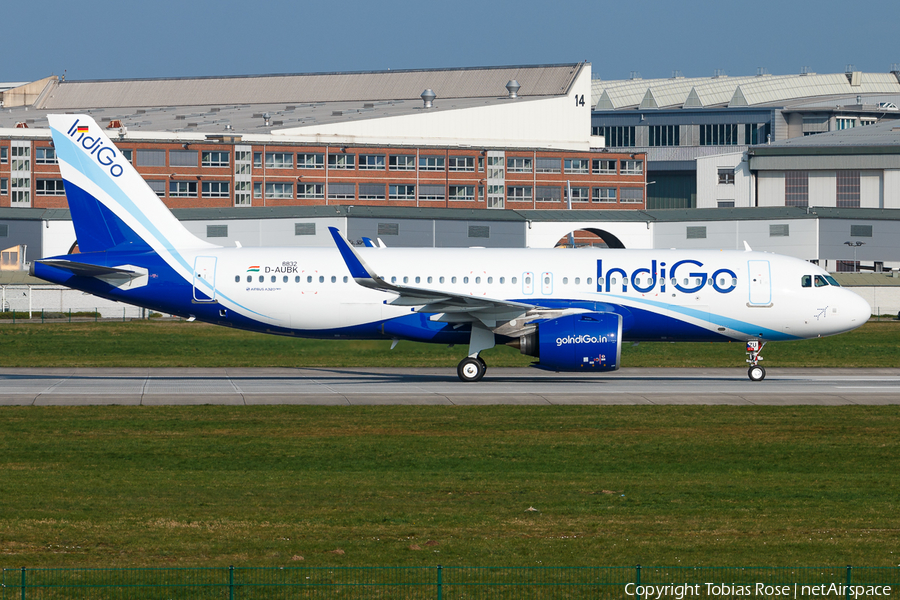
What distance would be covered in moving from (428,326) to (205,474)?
16993 mm

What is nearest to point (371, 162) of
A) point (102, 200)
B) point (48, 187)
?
point (48, 187)

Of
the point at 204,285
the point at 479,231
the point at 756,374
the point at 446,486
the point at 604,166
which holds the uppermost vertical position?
the point at 604,166

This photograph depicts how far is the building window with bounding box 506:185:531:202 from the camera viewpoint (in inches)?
5487

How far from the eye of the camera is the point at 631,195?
483 ft

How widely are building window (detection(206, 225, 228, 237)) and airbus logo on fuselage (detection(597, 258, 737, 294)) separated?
58.1 metres

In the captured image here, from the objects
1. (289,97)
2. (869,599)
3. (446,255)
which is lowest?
(869,599)

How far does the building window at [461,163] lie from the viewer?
137250mm

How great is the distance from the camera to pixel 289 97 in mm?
175500

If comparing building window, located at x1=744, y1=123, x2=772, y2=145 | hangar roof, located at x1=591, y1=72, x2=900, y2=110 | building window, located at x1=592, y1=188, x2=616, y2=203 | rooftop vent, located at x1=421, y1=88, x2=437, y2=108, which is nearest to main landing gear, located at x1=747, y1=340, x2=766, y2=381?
building window, located at x1=592, y1=188, x2=616, y2=203

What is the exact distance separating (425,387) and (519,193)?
103841mm

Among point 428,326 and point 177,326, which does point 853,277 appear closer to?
point 177,326

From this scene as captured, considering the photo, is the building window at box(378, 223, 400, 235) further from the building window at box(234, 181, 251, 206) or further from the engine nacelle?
the engine nacelle

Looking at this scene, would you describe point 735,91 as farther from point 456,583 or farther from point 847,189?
point 456,583

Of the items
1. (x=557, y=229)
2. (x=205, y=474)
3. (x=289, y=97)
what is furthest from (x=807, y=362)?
(x=289, y=97)
